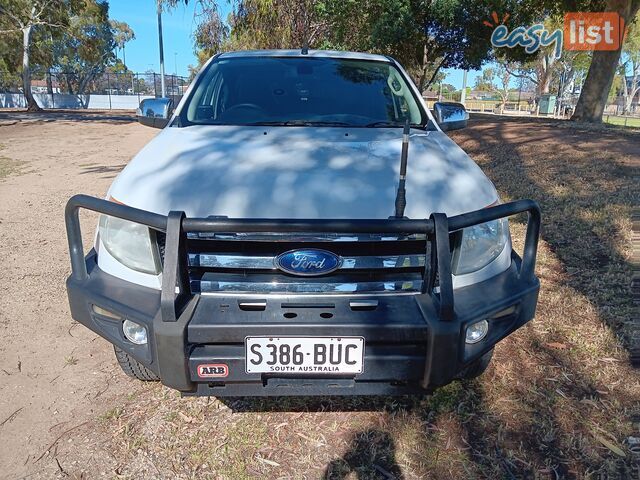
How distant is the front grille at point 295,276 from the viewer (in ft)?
6.41

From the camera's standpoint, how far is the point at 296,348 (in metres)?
1.85

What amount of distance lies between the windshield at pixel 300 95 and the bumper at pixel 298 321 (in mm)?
1347

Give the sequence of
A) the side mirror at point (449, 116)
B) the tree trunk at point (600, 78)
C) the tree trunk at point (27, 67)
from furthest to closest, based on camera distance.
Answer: the tree trunk at point (27, 67) → the tree trunk at point (600, 78) → the side mirror at point (449, 116)

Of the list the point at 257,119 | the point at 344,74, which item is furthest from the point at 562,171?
the point at 257,119

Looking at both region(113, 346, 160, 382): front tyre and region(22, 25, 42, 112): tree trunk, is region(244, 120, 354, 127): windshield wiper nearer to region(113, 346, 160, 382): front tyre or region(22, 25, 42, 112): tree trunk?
region(113, 346, 160, 382): front tyre

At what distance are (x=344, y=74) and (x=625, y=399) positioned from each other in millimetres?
2612

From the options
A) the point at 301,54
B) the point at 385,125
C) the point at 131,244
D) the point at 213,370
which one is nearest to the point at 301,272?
the point at 213,370

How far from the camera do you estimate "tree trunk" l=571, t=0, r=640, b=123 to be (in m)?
12.7

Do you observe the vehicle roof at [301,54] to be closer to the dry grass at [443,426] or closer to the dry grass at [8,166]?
the dry grass at [443,426]

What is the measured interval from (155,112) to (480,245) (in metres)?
2.42

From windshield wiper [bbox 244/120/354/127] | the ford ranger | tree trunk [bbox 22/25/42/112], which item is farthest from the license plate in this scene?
tree trunk [bbox 22/25/42/112]
